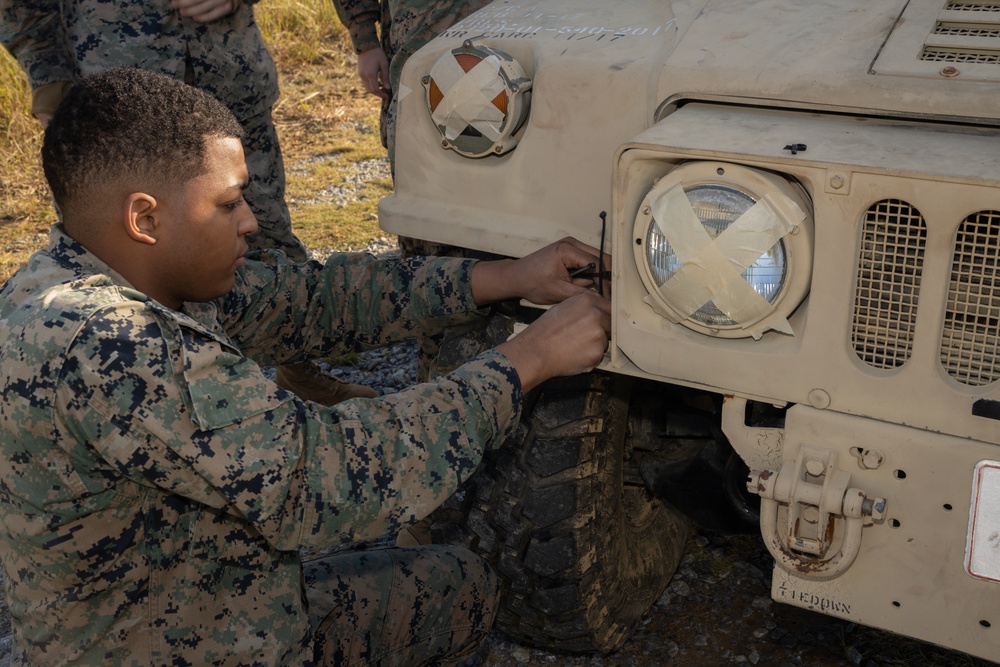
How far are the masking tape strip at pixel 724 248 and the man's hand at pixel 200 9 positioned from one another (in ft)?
7.02

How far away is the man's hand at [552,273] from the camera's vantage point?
2.08 metres

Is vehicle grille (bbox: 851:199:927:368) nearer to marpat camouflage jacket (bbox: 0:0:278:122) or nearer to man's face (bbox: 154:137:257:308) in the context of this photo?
man's face (bbox: 154:137:257:308)

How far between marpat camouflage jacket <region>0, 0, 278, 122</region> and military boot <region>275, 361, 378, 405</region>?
89cm

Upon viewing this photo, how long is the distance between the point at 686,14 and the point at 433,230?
646mm

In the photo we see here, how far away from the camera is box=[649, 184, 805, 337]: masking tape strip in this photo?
1688 mm

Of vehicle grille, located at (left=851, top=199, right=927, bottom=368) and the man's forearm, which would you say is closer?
vehicle grille, located at (left=851, top=199, right=927, bottom=368)

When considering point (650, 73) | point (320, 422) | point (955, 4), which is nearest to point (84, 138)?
point (320, 422)

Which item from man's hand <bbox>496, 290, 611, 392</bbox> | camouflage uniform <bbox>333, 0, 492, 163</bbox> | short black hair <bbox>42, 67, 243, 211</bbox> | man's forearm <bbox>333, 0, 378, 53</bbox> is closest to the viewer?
short black hair <bbox>42, 67, 243, 211</bbox>

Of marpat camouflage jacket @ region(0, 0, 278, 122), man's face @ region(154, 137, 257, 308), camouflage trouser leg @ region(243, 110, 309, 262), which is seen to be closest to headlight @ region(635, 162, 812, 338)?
man's face @ region(154, 137, 257, 308)

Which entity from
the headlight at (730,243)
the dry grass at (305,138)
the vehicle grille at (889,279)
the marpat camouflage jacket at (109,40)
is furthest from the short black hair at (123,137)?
the dry grass at (305,138)

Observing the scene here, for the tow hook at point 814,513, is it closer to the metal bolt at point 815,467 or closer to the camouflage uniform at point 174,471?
the metal bolt at point 815,467

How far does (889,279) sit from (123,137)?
1.20m

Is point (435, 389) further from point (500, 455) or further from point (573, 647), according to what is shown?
point (573, 647)

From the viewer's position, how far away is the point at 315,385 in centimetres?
365
